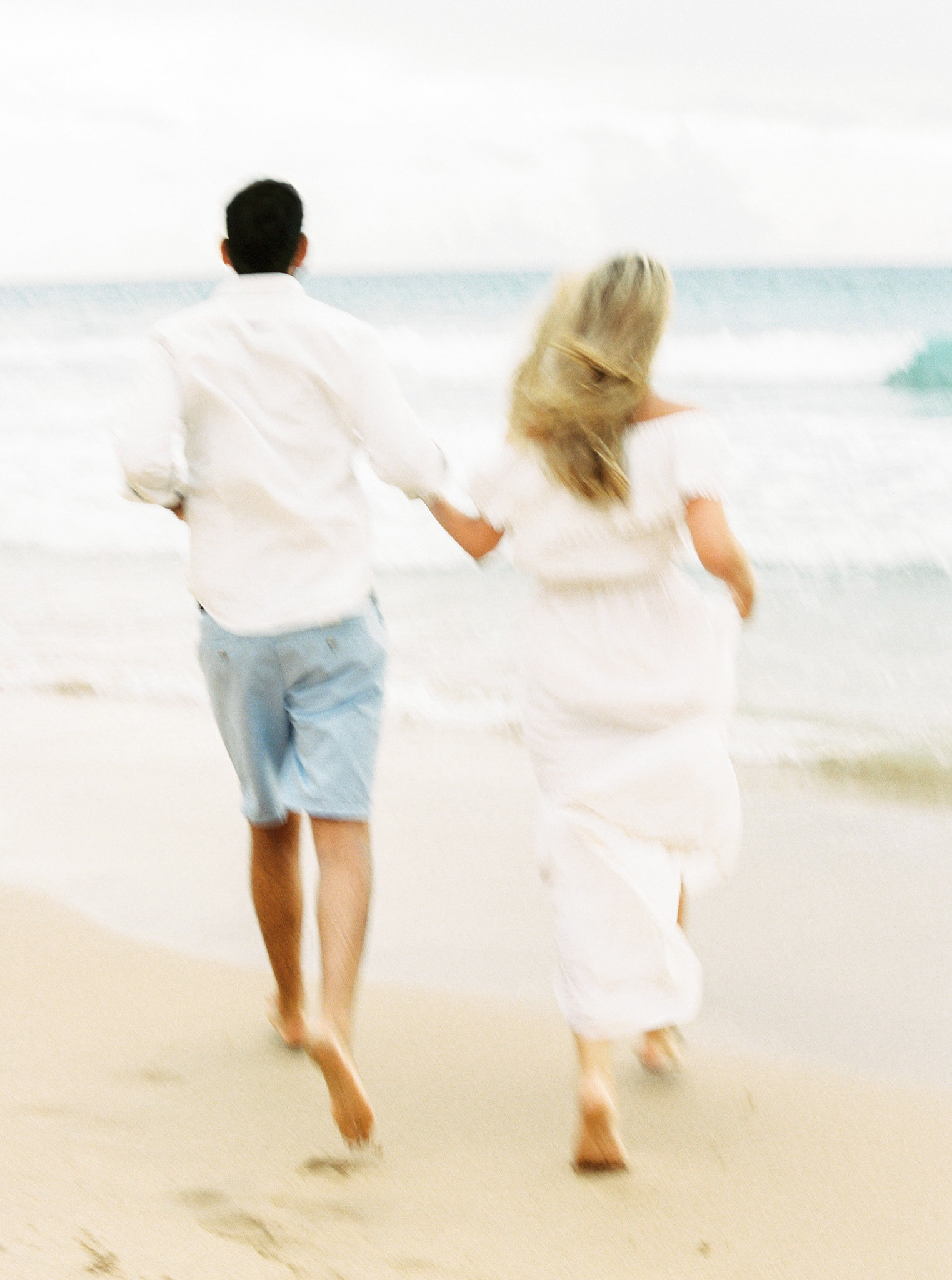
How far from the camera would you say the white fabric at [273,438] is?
2.46 m

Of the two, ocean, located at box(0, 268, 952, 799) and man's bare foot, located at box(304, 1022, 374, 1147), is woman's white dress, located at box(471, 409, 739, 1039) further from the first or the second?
man's bare foot, located at box(304, 1022, 374, 1147)

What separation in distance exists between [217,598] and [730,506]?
8.29m

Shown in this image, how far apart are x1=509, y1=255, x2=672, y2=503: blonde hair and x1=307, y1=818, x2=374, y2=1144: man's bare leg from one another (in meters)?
0.80

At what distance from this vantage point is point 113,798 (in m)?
4.45

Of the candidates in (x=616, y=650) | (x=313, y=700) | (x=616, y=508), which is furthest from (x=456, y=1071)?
(x=616, y=508)

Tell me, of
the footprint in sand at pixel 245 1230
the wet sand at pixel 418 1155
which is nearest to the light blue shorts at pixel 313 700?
the wet sand at pixel 418 1155

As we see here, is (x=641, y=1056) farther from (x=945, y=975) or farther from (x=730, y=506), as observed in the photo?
(x=730, y=506)

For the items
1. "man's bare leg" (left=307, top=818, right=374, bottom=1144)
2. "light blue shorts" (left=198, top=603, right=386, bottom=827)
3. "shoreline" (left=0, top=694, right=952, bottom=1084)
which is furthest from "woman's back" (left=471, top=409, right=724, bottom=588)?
"shoreline" (left=0, top=694, right=952, bottom=1084)

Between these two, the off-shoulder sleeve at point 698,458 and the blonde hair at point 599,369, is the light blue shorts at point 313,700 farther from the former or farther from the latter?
the off-shoulder sleeve at point 698,458

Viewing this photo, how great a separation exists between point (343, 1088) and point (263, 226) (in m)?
1.54

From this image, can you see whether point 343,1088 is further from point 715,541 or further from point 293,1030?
point 715,541

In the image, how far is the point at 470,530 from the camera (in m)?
2.59

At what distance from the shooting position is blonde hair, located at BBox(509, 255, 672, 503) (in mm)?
2316

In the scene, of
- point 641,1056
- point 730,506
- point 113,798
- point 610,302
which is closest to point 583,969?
point 641,1056
